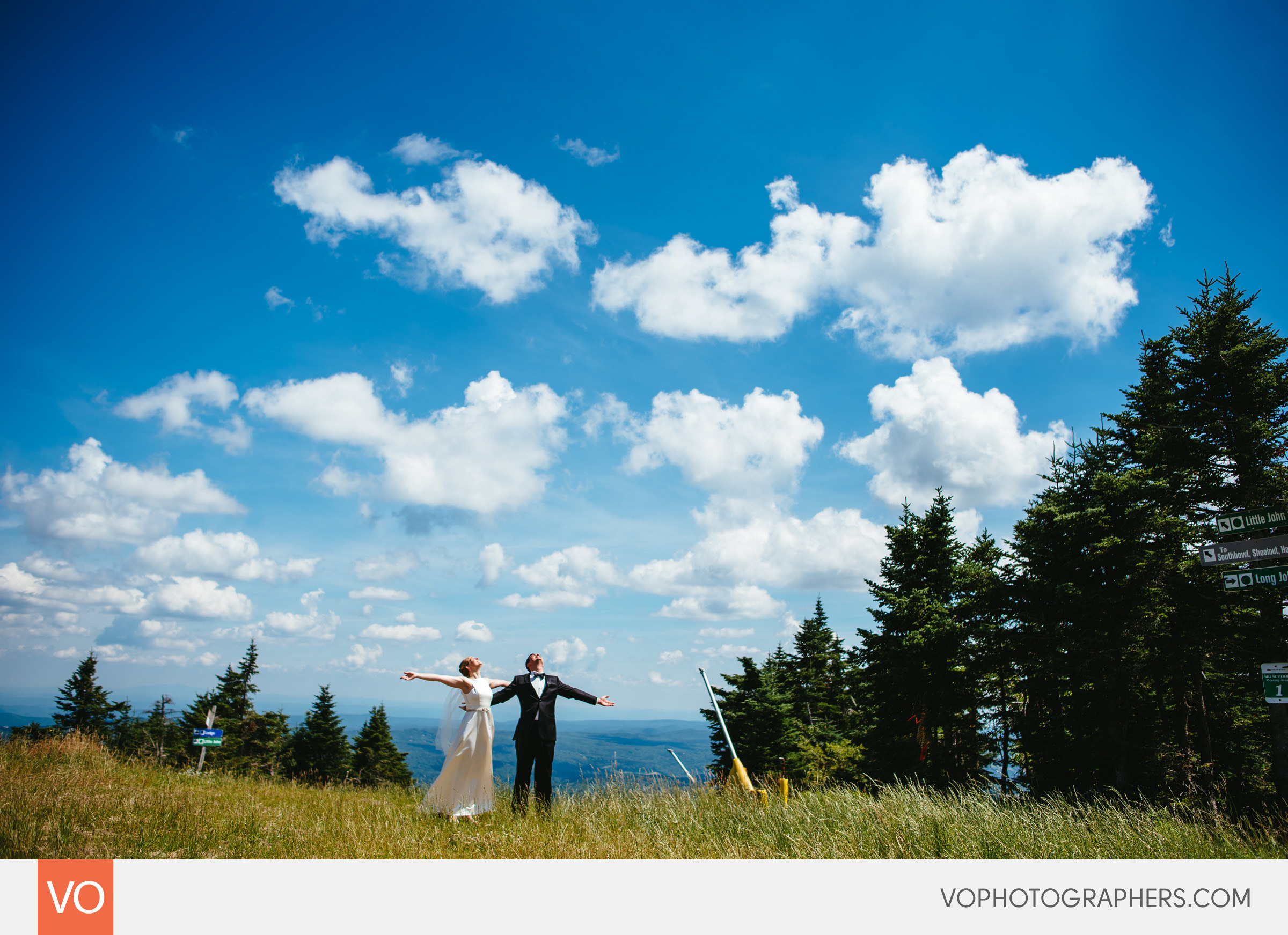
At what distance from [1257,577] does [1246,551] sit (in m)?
0.39

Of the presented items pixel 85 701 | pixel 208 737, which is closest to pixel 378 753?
pixel 85 701

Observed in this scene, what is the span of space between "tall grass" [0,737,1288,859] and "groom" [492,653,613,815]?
0.37m

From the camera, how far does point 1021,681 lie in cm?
2267

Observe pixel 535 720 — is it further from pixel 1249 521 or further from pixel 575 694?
pixel 1249 521

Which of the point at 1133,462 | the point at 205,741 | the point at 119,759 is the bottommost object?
the point at 205,741

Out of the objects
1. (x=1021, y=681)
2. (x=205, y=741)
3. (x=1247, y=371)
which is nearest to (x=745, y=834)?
(x=1247, y=371)

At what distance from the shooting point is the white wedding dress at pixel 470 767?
807 cm

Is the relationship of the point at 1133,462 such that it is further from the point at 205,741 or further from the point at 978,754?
the point at 205,741

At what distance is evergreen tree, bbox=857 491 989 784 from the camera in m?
24.0

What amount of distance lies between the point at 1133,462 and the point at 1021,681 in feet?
31.3

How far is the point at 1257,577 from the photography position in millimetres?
8094

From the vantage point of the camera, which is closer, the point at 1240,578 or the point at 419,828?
the point at 419,828

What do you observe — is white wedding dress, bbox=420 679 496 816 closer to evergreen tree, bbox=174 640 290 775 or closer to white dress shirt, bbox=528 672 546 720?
white dress shirt, bbox=528 672 546 720
